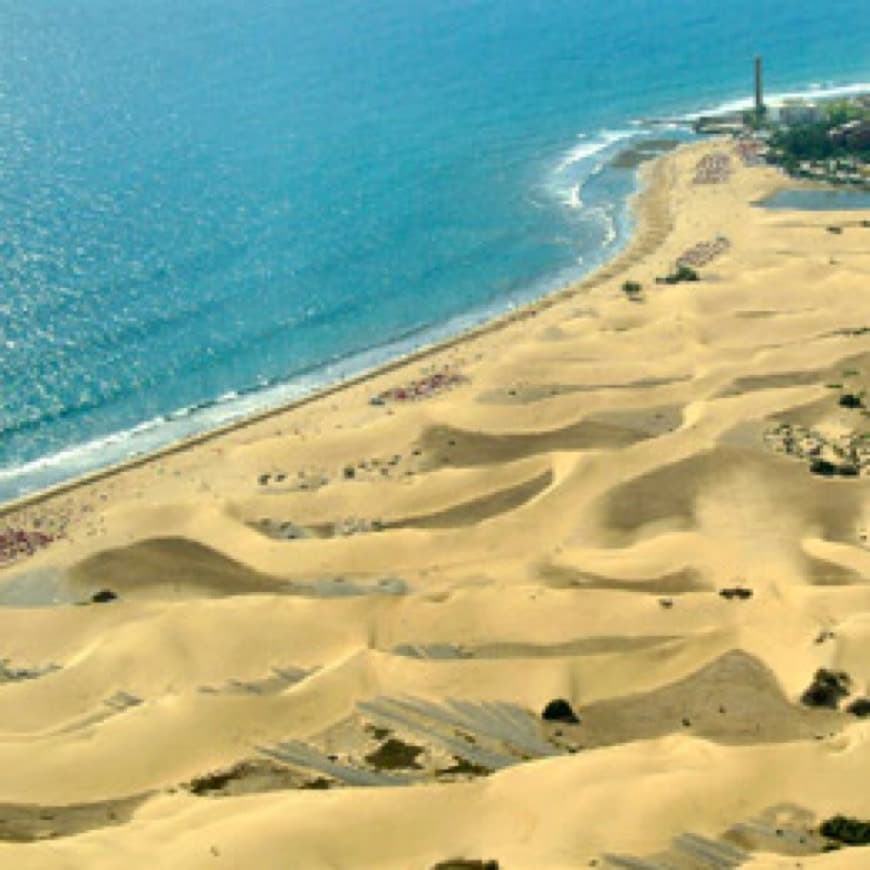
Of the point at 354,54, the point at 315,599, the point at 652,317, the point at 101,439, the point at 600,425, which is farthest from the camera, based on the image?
the point at 354,54

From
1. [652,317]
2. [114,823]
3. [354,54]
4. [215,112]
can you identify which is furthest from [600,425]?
[354,54]

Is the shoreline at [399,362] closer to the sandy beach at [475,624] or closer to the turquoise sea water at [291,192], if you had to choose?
the sandy beach at [475,624]

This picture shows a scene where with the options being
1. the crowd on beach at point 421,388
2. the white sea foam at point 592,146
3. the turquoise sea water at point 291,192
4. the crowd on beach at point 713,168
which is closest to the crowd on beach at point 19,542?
the turquoise sea water at point 291,192

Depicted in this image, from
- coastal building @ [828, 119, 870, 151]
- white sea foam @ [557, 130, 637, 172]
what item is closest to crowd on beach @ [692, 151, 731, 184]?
coastal building @ [828, 119, 870, 151]

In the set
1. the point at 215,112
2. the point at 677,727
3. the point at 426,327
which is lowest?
the point at 677,727

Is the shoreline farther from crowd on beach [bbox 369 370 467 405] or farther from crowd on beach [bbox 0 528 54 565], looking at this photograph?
crowd on beach [bbox 369 370 467 405]

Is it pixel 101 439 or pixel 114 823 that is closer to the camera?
pixel 114 823

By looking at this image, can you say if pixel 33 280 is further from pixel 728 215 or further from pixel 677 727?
pixel 677 727

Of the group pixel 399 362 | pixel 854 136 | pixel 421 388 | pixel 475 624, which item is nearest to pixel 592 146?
pixel 854 136
